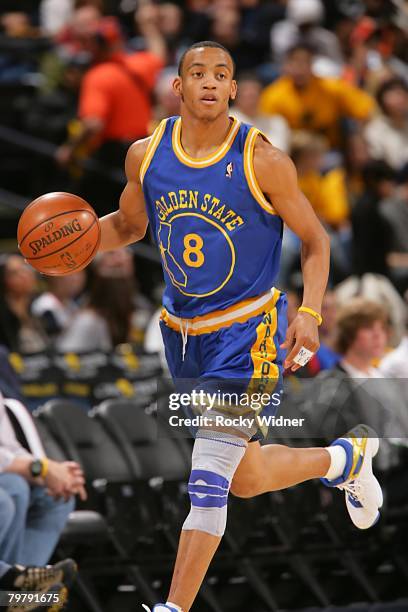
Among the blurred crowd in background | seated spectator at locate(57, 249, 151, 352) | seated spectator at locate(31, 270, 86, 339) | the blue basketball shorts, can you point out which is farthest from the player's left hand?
seated spectator at locate(31, 270, 86, 339)

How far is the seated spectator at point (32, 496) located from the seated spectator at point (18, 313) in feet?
8.27

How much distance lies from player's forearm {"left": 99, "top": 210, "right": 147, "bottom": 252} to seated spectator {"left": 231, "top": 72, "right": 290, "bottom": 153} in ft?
17.0

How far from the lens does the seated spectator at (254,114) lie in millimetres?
10734

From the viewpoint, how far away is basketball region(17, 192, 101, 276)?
5191mm

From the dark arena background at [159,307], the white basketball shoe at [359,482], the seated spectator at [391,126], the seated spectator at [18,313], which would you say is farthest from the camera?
the seated spectator at [391,126]

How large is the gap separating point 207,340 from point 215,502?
2.19 ft

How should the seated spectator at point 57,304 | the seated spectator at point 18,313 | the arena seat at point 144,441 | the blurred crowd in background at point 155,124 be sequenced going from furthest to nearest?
the seated spectator at point 57,304 < the blurred crowd in background at point 155,124 < the seated spectator at point 18,313 < the arena seat at point 144,441

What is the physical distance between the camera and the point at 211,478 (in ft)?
16.0

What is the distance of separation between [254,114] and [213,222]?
19.8ft

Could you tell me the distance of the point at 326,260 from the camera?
201 inches

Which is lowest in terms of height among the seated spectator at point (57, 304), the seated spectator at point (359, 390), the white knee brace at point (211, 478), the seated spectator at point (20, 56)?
the seated spectator at point (57, 304)

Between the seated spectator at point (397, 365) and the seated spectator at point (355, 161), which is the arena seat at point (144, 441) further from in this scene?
the seated spectator at point (355, 161)

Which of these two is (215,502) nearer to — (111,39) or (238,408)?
(238,408)

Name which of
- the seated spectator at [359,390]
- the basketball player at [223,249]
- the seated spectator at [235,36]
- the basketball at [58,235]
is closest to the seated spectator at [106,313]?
the seated spectator at [359,390]
